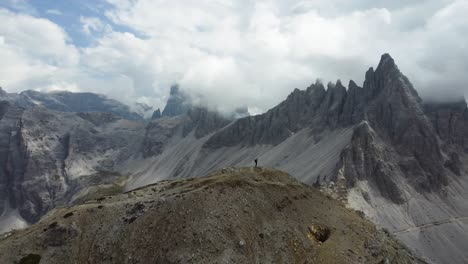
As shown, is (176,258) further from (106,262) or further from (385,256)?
(385,256)

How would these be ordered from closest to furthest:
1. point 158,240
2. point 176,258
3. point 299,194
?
point 176,258
point 158,240
point 299,194

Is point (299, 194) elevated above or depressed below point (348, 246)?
above

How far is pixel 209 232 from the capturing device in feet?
303

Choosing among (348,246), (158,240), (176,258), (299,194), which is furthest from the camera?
(299,194)

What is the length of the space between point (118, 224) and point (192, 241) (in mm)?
18398

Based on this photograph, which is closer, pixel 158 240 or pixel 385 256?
pixel 158 240

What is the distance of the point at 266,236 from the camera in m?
96.3

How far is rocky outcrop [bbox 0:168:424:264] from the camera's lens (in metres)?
91.1

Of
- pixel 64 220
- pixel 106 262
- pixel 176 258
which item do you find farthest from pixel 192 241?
pixel 64 220

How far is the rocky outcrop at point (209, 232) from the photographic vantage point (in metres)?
91.1

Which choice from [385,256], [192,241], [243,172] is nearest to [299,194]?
[243,172]

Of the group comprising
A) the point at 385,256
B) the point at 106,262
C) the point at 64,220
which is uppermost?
the point at 64,220

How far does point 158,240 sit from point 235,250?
15085mm

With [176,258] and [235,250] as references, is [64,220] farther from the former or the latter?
[235,250]
